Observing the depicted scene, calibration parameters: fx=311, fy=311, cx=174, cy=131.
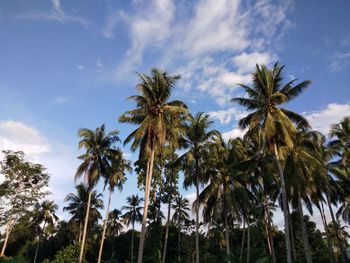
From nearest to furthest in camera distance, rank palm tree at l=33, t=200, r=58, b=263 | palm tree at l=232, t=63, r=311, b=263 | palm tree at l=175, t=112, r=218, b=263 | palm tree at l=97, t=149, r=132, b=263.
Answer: palm tree at l=232, t=63, r=311, b=263, palm tree at l=175, t=112, r=218, b=263, palm tree at l=97, t=149, r=132, b=263, palm tree at l=33, t=200, r=58, b=263

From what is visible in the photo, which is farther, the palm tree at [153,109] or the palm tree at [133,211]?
the palm tree at [133,211]

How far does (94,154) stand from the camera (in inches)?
1276

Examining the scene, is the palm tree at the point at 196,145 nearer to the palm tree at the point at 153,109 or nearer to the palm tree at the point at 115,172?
the palm tree at the point at 153,109

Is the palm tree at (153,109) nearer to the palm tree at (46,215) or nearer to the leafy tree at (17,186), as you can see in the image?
the leafy tree at (17,186)

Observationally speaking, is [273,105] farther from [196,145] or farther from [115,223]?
[115,223]

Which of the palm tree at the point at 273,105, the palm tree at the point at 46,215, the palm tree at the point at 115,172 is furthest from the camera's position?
the palm tree at the point at 46,215

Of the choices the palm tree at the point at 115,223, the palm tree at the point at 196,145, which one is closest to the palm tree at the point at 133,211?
the palm tree at the point at 115,223

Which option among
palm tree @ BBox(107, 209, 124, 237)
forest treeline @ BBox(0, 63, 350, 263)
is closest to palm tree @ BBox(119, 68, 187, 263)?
forest treeline @ BBox(0, 63, 350, 263)

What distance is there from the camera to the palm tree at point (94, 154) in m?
31.6

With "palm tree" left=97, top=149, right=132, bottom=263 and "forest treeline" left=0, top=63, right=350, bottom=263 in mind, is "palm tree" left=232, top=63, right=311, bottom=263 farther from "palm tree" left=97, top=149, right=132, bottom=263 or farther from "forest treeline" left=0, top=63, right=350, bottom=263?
"palm tree" left=97, top=149, right=132, bottom=263

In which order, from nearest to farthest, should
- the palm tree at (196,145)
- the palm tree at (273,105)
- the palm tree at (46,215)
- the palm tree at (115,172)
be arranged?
the palm tree at (273,105)
the palm tree at (196,145)
the palm tree at (115,172)
the palm tree at (46,215)

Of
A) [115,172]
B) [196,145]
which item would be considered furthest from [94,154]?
[196,145]

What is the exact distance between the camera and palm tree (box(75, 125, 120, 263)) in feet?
104

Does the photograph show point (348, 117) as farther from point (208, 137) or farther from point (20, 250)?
point (20, 250)
